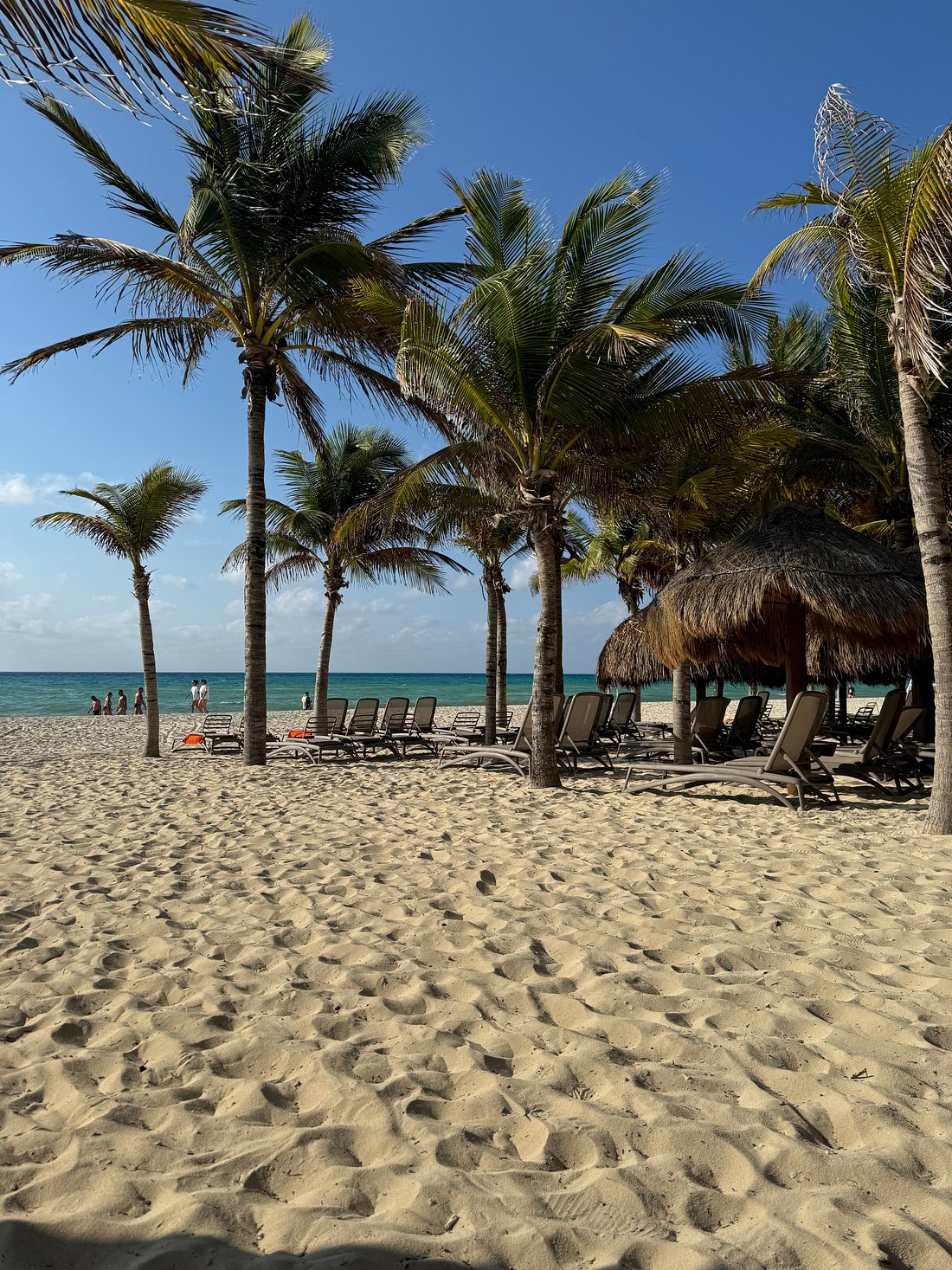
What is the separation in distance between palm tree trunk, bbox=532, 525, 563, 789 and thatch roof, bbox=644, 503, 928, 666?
2130 millimetres

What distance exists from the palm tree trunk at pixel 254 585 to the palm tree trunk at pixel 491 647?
477 centimetres

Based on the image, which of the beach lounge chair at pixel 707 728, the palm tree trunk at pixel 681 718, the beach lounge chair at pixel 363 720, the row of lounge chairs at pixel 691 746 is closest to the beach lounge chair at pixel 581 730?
the row of lounge chairs at pixel 691 746

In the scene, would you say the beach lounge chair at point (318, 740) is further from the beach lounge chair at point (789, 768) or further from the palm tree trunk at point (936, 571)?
the palm tree trunk at point (936, 571)

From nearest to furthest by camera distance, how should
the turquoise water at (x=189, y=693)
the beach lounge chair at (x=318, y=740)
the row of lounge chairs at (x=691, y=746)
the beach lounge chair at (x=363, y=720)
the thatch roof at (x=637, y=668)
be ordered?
the row of lounge chairs at (x=691, y=746)
the beach lounge chair at (x=318, y=740)
the beach lounge chair at (x=363, y=720)
the thatch roof at (x=637, y=668)
the turquoise water at (x=189, y=693)

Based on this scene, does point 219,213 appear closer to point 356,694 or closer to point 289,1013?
point 289,1013

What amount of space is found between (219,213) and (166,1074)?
10.3m

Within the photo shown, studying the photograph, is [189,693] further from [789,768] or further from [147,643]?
[789,768]

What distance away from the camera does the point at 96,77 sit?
2.65m

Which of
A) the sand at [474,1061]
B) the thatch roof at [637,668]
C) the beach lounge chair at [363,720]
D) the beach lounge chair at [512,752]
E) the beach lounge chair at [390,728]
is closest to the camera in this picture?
the sand at [474,1061]

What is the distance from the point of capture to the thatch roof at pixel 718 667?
16922 millimetres

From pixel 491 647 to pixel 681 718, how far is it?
259 inches

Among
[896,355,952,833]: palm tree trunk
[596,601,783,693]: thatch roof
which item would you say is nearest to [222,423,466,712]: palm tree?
[596,601,783,693]: thatch roof

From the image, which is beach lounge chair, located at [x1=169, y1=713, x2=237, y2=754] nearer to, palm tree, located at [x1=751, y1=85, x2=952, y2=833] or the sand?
the sand

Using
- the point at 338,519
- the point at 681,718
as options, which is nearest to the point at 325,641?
the point at 338,519
